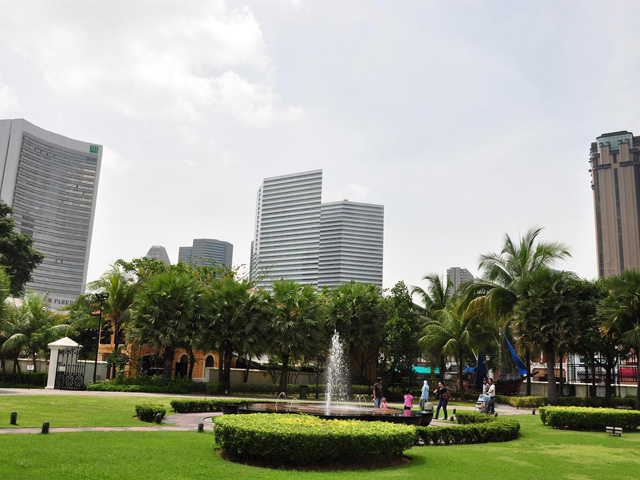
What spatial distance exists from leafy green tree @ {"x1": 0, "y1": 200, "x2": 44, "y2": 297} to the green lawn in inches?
1510

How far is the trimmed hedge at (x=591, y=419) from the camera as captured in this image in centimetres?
1975

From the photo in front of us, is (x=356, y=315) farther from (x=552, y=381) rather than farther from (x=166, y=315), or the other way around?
(x=552, y=381)

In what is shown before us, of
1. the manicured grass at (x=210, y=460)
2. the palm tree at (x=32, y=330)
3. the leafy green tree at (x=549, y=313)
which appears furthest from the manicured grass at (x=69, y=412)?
the leafy green tree at (x=549, y=313)

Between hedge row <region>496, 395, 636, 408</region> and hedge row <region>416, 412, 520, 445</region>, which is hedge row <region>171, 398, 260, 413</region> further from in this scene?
hedge row <region>496, 395, 636, 408</region>

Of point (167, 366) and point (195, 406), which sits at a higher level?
point (167, 366)

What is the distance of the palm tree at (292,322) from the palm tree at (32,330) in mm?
16160

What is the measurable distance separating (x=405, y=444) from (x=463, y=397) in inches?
1095

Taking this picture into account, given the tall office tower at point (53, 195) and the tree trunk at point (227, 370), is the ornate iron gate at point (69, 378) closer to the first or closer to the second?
the tree trunk at point (227, 370)

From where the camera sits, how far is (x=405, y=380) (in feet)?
149

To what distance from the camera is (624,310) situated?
87.2 ft

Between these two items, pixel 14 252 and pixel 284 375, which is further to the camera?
pixel 14 252

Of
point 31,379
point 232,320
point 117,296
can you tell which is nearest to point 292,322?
point 232,320

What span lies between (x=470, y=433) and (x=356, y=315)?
23056mm

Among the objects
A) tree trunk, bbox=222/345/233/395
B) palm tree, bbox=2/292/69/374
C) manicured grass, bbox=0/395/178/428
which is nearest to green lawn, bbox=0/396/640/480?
manicured grass, bbox=0/395/178/428
